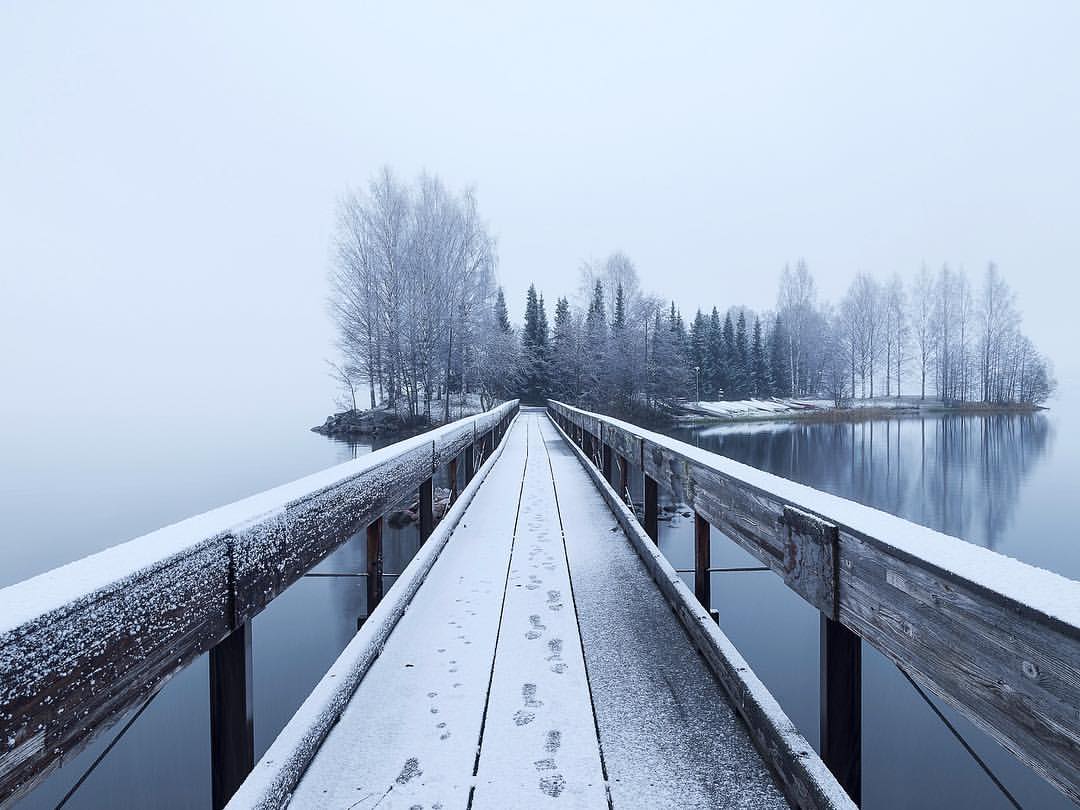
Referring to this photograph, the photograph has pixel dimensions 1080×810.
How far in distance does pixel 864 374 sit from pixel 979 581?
62062mm

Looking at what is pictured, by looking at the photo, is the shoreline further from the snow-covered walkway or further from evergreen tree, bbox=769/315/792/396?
the snow-covered walkway

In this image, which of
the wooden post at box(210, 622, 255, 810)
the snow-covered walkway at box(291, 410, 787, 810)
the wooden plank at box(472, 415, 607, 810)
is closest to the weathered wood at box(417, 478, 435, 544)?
the snow-covered walkway at box(291, 410, 787, 810)

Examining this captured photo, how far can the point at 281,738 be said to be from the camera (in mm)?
1601

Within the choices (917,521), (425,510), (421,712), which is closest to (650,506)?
(425,510)

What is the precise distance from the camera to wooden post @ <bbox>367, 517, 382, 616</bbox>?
2664mm

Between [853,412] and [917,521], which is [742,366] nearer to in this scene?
[853,412]

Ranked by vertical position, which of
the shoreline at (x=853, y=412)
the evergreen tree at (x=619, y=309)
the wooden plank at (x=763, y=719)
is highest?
the evergreen tree at (x=619, y=309)

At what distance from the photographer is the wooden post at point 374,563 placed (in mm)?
2664

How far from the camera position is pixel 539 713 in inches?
75.0

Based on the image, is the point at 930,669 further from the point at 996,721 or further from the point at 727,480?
the point at 727,480

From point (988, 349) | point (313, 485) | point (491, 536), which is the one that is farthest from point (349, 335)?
point (988, 349)

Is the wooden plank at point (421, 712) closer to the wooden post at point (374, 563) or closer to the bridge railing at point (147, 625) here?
the wooden post at point (374, 563)

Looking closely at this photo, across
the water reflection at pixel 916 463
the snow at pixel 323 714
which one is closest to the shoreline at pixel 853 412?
the water reflection at pixel 916 463

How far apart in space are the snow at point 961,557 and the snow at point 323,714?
1.37 meters
